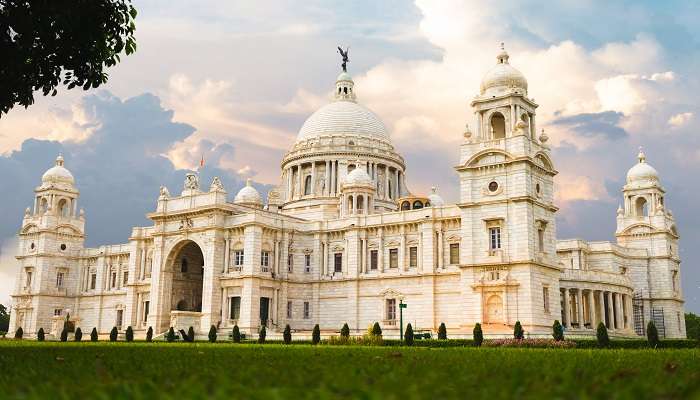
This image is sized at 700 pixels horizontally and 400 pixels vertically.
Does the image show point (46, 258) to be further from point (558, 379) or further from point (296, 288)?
point (558, 379)

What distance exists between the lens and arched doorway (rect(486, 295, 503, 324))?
176 ft

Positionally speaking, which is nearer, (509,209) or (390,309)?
(509,209)

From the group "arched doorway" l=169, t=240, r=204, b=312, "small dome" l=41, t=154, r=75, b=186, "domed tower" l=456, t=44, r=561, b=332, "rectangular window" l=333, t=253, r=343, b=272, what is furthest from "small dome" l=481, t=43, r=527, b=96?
"small dome" l=41, t=154, r=75, b=186

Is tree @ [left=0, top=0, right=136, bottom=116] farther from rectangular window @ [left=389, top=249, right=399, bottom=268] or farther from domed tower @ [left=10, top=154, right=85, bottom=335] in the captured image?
domed tower @ [left=10, top=154, right=85, bottom=335]

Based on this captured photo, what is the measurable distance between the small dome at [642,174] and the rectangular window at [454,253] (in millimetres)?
27176

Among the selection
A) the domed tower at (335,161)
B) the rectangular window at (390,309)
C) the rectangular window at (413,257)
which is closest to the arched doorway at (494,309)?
the rectangular window at (413,257)

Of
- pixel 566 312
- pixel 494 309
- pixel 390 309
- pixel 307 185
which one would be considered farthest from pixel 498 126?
pixel 307 185

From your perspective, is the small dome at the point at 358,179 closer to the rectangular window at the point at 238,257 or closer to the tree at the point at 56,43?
the rectangular window at the point at 238,257

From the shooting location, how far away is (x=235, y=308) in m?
66.3

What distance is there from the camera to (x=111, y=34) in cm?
2305

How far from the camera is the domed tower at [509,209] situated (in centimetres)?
5328

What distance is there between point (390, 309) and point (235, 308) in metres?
14.1

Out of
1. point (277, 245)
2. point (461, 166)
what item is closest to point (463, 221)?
point (461, 166)

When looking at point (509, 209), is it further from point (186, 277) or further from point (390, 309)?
point (186, 277)
